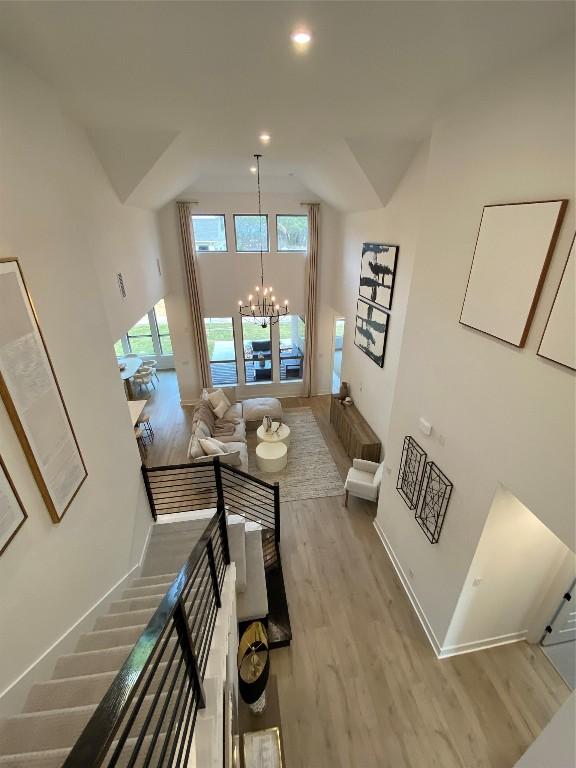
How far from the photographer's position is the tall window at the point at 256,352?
8802mm

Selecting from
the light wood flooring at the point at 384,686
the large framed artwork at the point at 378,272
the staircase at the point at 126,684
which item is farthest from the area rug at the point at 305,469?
the large framed artwork at the point at 378,272

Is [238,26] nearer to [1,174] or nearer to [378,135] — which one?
[1,174]

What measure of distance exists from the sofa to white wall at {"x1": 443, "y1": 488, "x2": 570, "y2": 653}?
12.3ft

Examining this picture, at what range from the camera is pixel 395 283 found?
5.21m

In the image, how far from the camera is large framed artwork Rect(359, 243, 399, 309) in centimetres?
527

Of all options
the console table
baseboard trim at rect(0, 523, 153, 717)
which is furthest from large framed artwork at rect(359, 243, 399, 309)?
baseboard trim at rect(0, 523, 153, 717)

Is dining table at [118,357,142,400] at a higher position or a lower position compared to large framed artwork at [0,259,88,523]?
lower

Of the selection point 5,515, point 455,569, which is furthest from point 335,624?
point 5,515

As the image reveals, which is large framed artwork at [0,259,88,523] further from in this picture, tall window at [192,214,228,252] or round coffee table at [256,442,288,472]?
tall window at [192,214,228,252]

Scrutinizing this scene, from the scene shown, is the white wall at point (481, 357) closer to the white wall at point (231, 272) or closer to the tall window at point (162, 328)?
the white wall at point (231, 272)

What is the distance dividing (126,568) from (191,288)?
6255 mm

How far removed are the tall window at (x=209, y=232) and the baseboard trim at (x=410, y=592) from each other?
263 inches

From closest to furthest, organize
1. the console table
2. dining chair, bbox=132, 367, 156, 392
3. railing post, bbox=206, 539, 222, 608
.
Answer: railing post, bbox=206, 539, 222, 608
the console table
dining chair, bbox=132, 367, 156, 392

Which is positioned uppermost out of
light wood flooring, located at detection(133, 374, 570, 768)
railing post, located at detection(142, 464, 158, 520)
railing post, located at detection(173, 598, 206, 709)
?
railing post, located at detection(173, 598, 206, 709)
